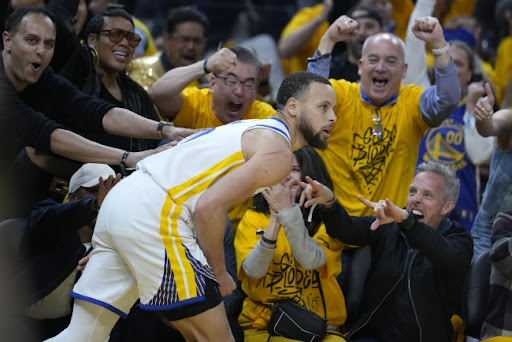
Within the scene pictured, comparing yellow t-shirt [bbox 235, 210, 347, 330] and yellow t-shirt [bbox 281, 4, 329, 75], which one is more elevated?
yellow t-shirt [bbox 281, 4, 329, 75]

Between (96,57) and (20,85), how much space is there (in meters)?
0.70

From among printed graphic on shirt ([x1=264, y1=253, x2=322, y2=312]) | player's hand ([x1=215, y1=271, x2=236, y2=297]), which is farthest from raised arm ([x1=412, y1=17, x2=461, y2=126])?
player's hand ([x1=215, y1=271, x2=236, y2=297])

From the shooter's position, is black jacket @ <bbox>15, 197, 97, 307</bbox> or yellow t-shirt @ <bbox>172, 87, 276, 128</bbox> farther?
yellow t-shirt @ <bbox>172, 87, 276, 128</bbox>

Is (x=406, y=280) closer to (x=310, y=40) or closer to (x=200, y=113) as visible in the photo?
(x=200, y=113)

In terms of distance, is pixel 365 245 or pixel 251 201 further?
pixel 251 201

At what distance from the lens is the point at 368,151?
5902 millimetres

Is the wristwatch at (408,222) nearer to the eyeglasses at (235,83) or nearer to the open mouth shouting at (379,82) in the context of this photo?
the open mouth shouting at (379,82)

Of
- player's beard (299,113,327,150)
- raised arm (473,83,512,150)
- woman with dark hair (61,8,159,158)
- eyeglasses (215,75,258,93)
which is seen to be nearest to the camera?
player's beard (299,113,327,150)

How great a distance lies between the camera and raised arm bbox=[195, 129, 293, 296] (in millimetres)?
4133

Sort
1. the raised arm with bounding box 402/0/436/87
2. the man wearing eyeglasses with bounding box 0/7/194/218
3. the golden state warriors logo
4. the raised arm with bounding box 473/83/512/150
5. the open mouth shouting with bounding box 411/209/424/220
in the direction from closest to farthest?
the man wearing eyeglasses with bounding box 0/7/194/218, the open mouth shouting with bounding box 411/209/424/220, the raised arm with bounding box 473/83/512/150, the raised arm with bounding box 402/0/436/87, the golden state warriors logo

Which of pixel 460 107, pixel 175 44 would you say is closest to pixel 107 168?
pixel 175 44

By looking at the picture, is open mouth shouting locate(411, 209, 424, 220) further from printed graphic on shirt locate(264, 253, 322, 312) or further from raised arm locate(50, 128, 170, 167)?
raised arm locate(50, 128, 170, 167)

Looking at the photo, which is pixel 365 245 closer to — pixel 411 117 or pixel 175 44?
pixel 411 117

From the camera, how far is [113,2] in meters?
7.19
